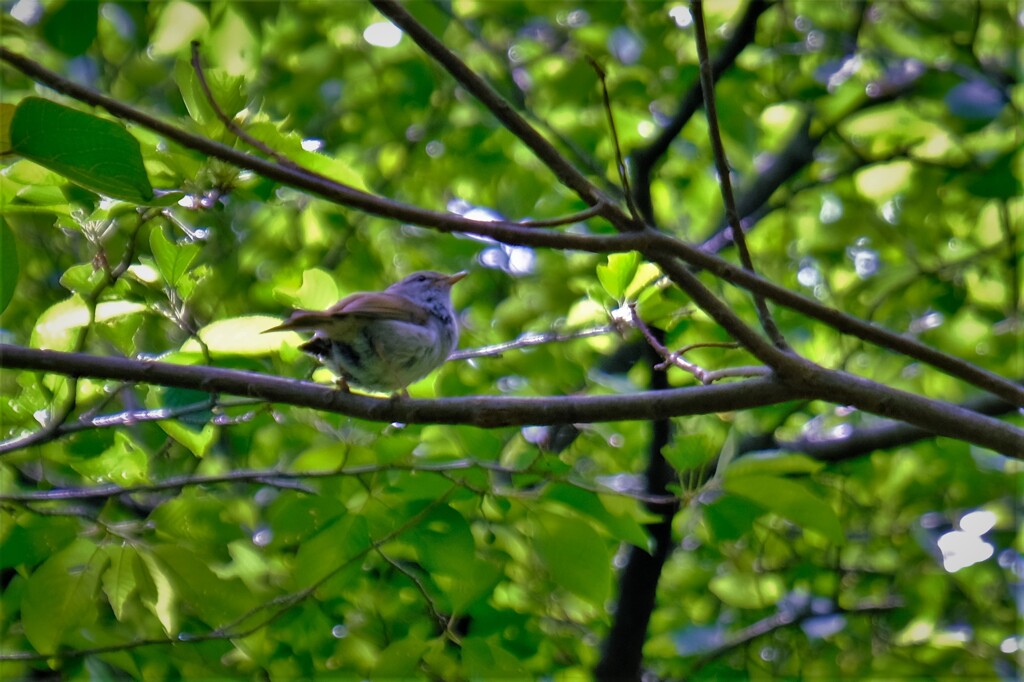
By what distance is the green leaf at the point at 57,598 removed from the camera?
2.48 metres

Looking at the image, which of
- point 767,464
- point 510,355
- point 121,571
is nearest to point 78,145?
point 121,571

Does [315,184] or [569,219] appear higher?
[569,219]

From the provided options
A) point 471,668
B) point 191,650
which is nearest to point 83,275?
point 191,650

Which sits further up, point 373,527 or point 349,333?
point 349,333

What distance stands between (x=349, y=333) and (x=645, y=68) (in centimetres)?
262

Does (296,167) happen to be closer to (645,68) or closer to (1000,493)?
(645,68)

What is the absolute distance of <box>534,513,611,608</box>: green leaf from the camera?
2.43 meters

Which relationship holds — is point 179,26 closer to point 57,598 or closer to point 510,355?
point 510,355

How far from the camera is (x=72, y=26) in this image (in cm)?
371

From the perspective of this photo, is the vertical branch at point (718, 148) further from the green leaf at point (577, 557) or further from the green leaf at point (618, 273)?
the green leaf at point (577, 557)

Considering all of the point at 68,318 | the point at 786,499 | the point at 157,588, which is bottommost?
the point at 157,588

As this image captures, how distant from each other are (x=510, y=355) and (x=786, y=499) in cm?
208

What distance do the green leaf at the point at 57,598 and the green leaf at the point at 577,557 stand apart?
121cm

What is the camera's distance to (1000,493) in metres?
4.91
